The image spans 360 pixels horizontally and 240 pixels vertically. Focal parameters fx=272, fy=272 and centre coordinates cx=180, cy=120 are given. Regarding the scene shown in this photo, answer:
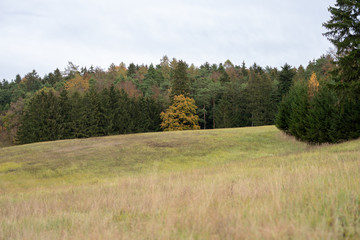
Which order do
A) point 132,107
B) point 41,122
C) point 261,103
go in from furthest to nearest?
1. point 261,103
2. point 132,107
3. point 41,122

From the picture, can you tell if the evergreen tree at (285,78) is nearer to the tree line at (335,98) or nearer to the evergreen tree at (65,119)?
the tree line at (335,98)

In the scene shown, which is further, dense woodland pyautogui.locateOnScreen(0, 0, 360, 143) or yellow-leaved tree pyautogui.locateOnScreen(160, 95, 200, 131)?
yellow-leaved tree pyautogui.locateOnScreen(160, 95, 200, 131)

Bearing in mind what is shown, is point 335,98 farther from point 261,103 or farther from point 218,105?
point 218,105

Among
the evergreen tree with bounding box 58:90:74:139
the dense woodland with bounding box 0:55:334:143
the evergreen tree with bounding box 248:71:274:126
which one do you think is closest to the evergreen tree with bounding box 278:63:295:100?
the dense woodland with bounding box 0:55:334:143

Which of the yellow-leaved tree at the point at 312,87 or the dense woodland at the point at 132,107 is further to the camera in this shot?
the dense woodland at the point at 132,107

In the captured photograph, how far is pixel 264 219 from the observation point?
12.9 feet

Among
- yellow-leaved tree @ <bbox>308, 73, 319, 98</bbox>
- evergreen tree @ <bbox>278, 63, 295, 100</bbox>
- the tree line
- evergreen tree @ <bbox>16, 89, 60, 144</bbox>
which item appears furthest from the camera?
evergreen tree @ <bbox>278, 63, 295, 100</bbox>

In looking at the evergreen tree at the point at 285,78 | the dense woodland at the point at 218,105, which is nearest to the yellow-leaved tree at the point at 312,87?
the dense woodland at the point at 218,105

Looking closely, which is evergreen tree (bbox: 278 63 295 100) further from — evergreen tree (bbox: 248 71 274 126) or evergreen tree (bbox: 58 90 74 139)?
evergreen tree (bbox: 58 90 74 139)

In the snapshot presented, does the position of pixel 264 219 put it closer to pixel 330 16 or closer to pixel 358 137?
pixel 330 16

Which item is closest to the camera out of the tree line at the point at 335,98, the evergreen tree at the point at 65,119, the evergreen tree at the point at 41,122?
the tree line at the point at 335,98

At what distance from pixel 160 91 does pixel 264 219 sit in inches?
3560

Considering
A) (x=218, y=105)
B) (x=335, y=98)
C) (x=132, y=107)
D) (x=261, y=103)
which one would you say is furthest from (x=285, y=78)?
(x=335, y=98)

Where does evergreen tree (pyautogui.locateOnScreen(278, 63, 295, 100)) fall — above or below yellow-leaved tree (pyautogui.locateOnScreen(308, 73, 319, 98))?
above
